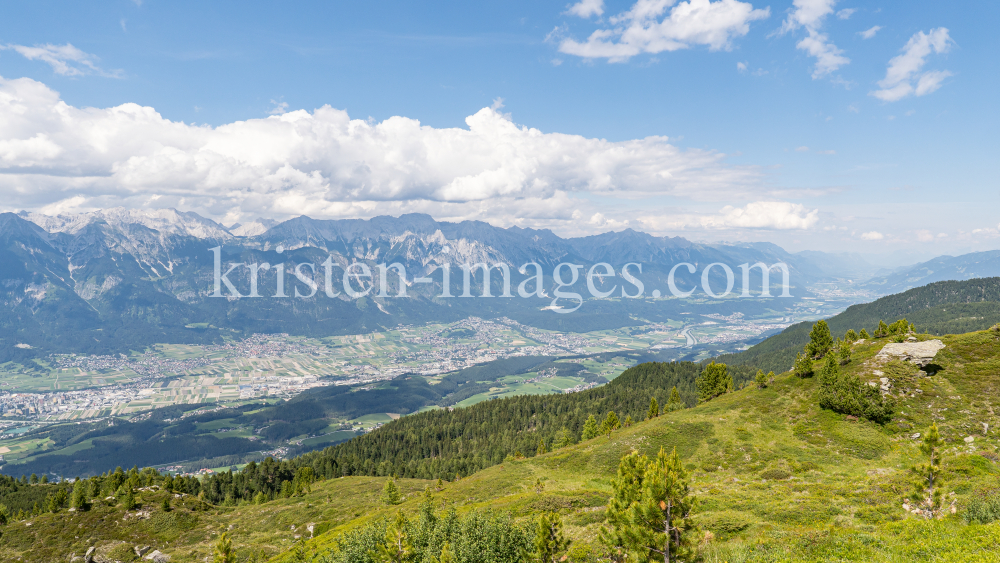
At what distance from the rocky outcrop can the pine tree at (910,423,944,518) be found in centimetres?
6251

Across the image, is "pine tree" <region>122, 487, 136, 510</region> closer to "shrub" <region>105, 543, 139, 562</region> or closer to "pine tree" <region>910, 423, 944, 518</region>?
"shrub" <region>105, 543, 139, 562</region>

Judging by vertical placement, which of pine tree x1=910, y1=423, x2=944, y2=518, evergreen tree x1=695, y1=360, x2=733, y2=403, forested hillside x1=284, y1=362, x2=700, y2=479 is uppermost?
pine tree x1=910, y1=423, x2=944, y2=518

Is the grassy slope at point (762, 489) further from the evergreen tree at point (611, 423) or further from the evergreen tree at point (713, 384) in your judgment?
the evergreen tree at point (611, 423)

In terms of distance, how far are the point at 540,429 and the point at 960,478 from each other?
12303 centimetres

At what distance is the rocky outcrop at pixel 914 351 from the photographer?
80.3m

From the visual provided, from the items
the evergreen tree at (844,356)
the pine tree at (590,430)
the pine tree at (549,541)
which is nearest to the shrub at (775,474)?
the pine tree at (549,541)

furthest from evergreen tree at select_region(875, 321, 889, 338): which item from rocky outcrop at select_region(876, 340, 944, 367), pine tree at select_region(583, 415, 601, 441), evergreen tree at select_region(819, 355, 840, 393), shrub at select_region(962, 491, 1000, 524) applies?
shrub at select_region(962, 491, 1000, 524)

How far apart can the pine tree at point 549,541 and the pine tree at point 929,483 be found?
27439 mm

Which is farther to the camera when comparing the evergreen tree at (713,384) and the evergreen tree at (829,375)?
the evergreen tree at (713,384)

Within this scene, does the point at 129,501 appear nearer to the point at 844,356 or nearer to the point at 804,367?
the point at 804,367

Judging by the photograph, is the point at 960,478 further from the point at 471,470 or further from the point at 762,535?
the point at 471,470

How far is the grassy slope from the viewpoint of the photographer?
28.6m

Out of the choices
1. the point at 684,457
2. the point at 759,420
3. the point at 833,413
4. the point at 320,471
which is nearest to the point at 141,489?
the point at 320,471

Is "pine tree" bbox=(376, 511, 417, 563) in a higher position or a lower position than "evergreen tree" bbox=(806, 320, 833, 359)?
lower
